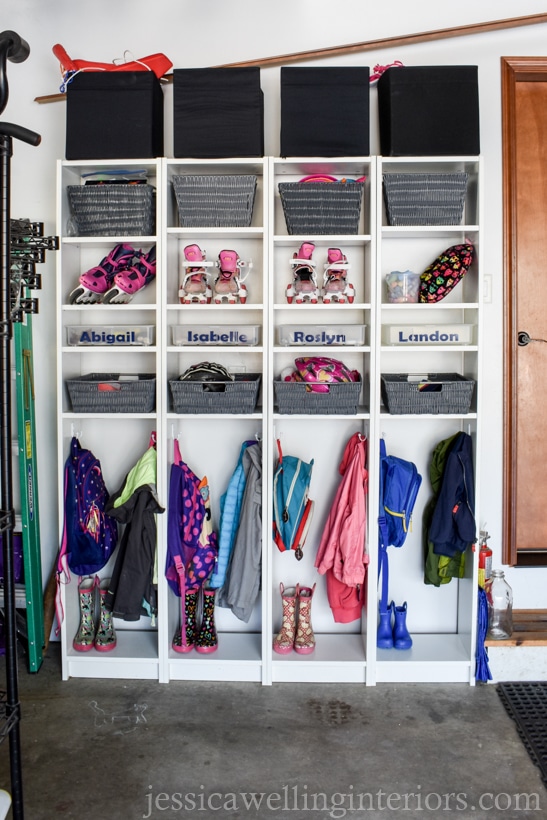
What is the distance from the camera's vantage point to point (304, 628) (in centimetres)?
320

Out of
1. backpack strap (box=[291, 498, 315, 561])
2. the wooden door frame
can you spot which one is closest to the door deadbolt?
the wooden door frame

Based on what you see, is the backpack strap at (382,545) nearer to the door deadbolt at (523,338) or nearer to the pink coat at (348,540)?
the pink coat at (348,540)

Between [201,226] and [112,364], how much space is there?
75 centimetres

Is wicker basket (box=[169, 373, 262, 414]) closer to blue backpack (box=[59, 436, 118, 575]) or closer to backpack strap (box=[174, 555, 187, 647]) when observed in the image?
blue backpack (box=[59, 436, 118, 575])

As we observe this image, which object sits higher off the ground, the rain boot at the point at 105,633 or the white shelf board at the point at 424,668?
the rain boot at the point at 105,633

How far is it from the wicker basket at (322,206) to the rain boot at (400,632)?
62.2 inches

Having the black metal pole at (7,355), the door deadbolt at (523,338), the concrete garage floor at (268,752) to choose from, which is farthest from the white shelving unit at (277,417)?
the black metal pole at (7,355)

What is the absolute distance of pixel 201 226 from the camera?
3.05 metres

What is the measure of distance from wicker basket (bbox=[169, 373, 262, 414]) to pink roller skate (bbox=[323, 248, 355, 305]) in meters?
0.45

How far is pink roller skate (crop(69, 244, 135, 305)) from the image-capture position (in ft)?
10.0

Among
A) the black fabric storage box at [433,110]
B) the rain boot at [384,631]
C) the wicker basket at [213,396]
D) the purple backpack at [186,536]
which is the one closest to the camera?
the black fabric storage box at [433,110]

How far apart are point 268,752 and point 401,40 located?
9.13ft

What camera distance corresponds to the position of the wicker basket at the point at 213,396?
302 cm

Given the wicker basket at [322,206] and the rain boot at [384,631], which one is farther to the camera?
the rain boot at [384,631]
